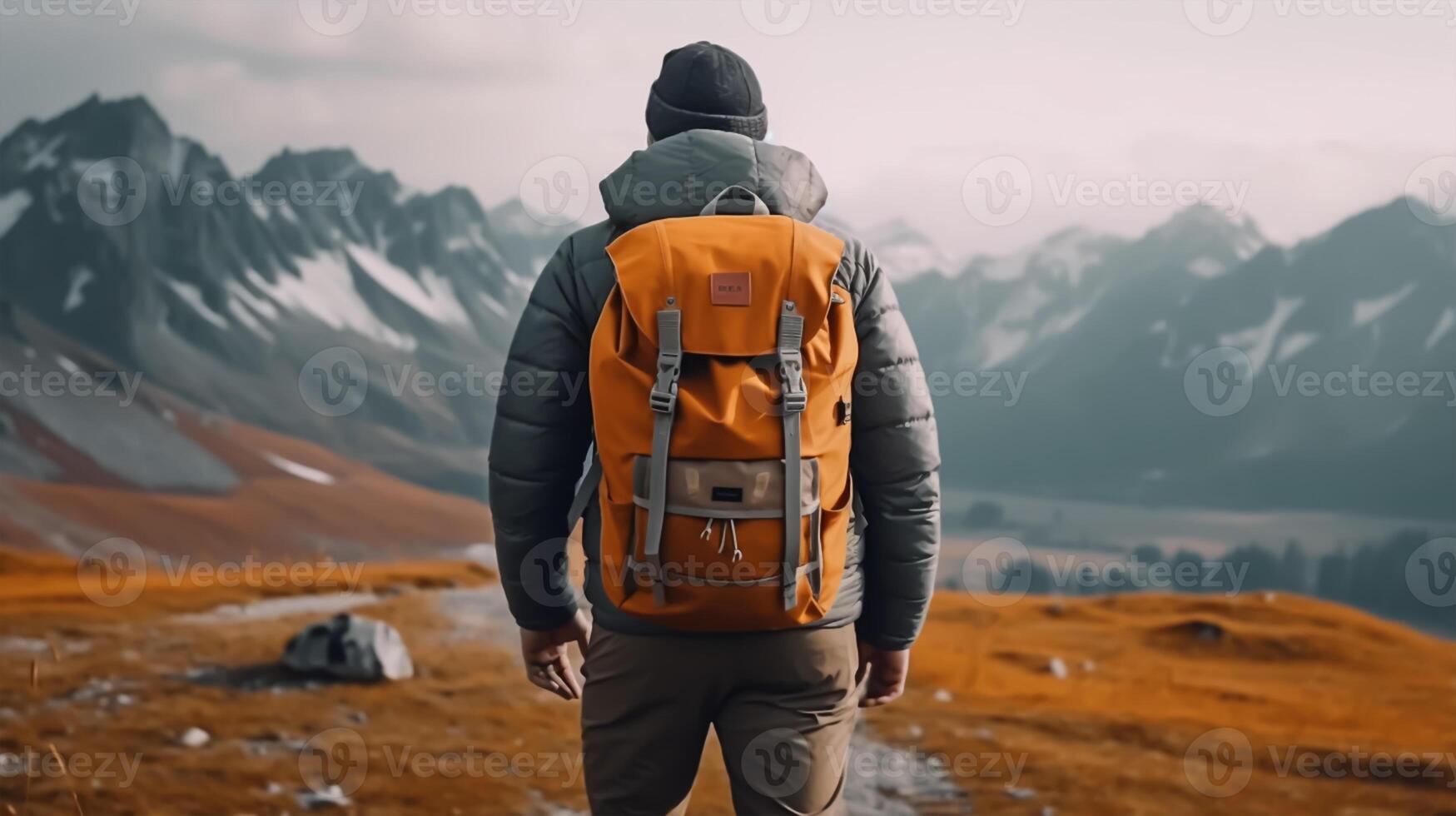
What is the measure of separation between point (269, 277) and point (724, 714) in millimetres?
3852

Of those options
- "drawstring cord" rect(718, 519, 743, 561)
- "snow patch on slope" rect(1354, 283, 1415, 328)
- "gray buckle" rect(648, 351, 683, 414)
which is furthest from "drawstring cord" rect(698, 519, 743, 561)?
"snow patch on slope" rect(1354, 283, 1415, 328)

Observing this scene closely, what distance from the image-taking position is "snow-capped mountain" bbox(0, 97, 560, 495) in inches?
178

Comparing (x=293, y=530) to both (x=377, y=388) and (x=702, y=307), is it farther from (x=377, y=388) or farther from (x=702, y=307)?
(x=702, y=307)

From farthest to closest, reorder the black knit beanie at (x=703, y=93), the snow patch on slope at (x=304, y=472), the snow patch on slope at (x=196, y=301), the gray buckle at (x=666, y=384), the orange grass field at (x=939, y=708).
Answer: the snow patch on slope at (x=196, y=301) → the snow patch on slope at (x=304, y=472) → the orange grass field at (x=939, y=708) → the black knit beanie at (x=703, y=93) → the gray buckle at (x=666, y=384)

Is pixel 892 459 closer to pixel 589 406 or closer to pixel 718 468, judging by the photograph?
pixel 718 468

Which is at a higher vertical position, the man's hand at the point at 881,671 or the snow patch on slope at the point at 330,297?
the snow patch on slope at the point at 330,297

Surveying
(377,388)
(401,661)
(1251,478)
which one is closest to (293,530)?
(377,388)

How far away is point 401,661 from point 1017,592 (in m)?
1.96

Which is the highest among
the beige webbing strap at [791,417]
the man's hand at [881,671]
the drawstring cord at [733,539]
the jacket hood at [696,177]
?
the jacket hood at [696,177]

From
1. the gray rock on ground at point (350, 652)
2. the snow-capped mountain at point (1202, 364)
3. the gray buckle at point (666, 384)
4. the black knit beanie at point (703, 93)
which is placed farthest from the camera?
the snow-capped mountain at point (1202, 364)

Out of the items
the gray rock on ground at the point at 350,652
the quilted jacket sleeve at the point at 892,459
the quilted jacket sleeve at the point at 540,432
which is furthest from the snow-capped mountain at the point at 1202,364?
the quilted jacket sleeve at the point at 540,432

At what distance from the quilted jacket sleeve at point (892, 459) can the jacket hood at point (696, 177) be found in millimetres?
115

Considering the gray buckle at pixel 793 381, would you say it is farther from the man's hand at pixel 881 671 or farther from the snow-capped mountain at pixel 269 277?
the snow-capped mountain at pixel 269 277

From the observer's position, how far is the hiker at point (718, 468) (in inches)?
52.0
